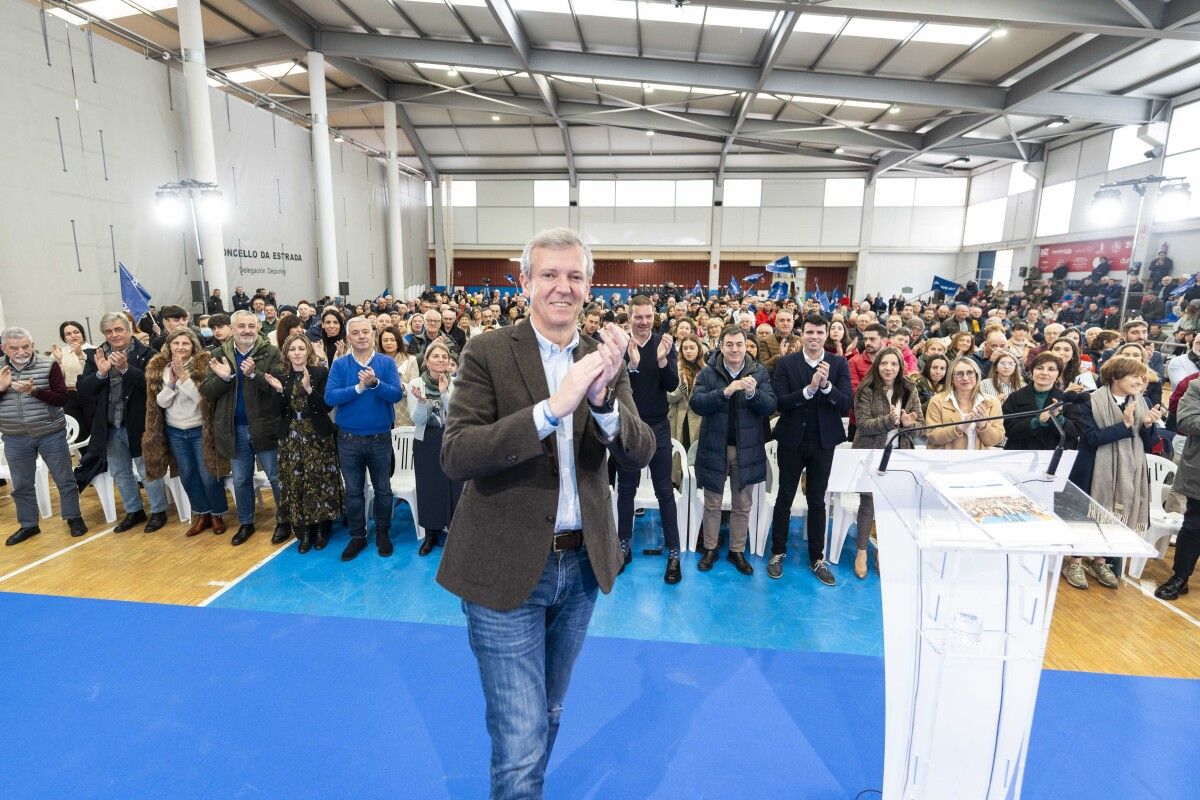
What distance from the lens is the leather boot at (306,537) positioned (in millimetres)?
4051

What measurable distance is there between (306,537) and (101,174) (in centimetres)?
857

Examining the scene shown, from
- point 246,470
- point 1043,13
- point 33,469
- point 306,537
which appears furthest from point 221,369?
point 1043,13

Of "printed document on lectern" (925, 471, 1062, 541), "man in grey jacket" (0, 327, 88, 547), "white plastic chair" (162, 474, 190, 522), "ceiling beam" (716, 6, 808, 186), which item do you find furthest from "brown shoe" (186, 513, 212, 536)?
"ceiling beam" (716, 6, 808, 186)

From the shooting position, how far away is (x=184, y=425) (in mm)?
4098

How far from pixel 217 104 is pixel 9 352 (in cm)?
985

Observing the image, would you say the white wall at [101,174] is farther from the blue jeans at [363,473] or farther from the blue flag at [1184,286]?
the blue flag at [1184,286]

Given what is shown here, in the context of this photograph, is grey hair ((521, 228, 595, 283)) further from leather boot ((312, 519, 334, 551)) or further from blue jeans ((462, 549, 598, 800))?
leather boot ((312, 519, 334, 551))

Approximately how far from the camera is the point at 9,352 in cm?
383

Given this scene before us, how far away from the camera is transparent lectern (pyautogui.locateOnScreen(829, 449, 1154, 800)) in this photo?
59.1 inches

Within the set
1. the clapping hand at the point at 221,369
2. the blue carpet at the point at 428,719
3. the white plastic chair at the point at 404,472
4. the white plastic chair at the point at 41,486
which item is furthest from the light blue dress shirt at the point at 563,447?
the white plastic chair at the point at 41,486

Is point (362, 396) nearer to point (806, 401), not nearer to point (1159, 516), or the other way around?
point (806, 401)

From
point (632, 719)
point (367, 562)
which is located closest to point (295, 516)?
point (367, 562)

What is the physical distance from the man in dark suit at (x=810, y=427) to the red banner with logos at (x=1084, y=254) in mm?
14782

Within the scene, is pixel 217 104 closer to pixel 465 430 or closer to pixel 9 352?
pixel 9 352
